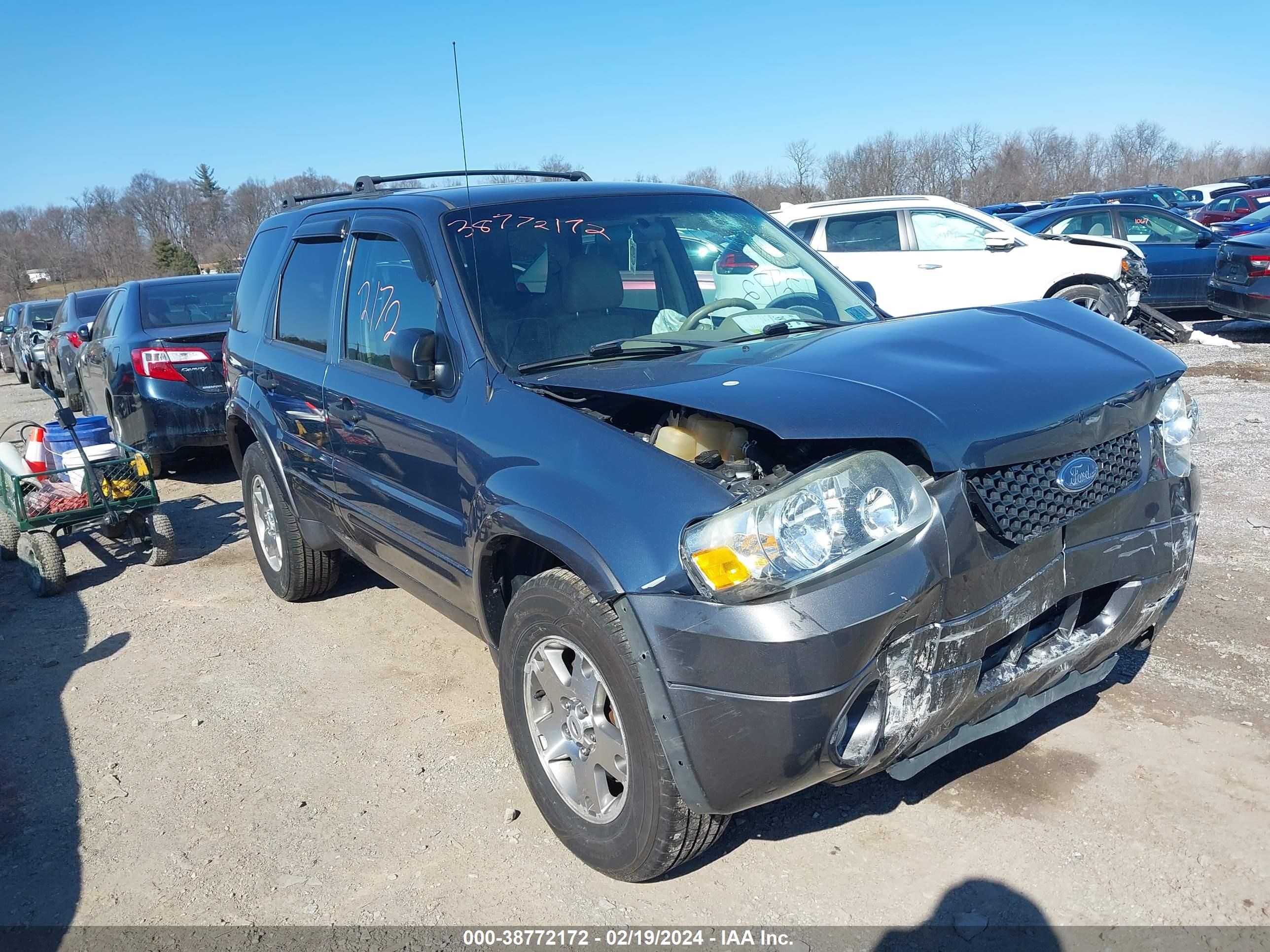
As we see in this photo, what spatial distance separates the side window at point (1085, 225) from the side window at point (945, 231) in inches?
131

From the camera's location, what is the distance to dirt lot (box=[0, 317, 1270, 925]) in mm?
2809

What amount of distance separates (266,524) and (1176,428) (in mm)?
4488

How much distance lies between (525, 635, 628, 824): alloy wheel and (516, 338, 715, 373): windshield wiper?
3.05 ft

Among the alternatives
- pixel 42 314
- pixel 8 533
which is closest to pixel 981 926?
pixel 8 533

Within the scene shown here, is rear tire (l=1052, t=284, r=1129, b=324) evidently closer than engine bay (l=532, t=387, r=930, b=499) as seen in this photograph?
No

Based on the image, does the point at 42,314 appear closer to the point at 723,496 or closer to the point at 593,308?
the point at 593,308

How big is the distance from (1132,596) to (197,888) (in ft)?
9.70

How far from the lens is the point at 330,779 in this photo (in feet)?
12.0

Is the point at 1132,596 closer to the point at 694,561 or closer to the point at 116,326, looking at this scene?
the point at 694,561

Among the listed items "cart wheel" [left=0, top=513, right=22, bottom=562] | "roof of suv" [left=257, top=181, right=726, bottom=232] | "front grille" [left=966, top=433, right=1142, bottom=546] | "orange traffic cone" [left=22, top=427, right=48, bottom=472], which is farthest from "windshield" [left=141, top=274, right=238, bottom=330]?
"front grille" [left=966, top=433, right=1142, bottom=546]

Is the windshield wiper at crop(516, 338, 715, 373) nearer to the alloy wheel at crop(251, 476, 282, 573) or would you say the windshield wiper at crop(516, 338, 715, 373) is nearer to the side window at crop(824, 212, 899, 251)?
the alloy wheel at crop(251, 476, 282, 573)

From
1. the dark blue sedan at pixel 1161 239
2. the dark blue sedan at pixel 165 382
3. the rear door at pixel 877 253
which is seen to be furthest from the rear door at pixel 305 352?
the dark blue sedan at pixel 1161 239

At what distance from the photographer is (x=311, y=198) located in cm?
528

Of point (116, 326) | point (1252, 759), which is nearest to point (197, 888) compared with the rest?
point (1252, 759)
